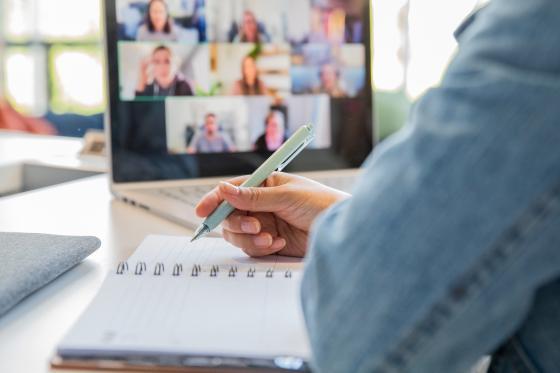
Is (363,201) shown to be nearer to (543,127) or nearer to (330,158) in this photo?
(543,127)

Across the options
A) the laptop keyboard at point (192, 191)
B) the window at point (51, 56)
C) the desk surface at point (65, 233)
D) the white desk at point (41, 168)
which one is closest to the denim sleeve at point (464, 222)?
the desk surface at point (65, 233)

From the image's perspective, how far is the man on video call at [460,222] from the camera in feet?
0.96

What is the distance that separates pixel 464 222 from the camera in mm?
301

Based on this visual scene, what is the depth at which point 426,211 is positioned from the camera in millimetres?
308

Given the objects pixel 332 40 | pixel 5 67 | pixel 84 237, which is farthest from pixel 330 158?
pixel 5 67

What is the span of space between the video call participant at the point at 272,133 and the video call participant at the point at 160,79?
137mm

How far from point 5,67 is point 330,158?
4145 mm

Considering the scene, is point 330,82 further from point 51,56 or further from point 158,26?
point 51,56

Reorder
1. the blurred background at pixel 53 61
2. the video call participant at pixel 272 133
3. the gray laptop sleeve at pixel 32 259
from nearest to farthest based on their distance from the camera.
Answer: the gray laptop sleeve at pixel 32 259
the video call participant at pixel 272 133
the blurred background at pixel 53 61

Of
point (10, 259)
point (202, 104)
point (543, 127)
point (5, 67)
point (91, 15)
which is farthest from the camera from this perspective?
point (5, 67)

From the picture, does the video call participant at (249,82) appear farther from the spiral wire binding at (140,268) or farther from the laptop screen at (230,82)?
the spiral wire binding at (140,268)

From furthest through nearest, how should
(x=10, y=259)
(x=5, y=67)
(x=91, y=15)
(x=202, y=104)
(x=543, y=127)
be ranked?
1. (x=5, y=67)
2. (x=91, y=15)
3. (x=202, y=104)
4. (x=10, y=259)
5. (x=543, y=127)

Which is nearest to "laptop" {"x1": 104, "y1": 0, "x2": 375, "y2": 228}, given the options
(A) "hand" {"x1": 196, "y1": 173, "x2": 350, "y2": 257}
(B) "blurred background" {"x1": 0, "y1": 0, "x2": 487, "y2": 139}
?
(A) "hand" {"x1": 196, "y1": 173, "x2": 350, "y2": 257}

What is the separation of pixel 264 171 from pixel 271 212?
53mm
